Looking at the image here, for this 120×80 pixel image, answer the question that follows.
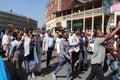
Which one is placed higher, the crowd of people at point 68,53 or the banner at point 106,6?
the banner at point 106,6

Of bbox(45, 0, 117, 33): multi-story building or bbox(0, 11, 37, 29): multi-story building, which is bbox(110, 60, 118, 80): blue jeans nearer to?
bbox(45, 0, 117, 33): multi-story building

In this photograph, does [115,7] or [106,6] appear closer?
[115,7]

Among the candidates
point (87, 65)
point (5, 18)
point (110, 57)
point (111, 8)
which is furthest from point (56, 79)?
point (5, 18)

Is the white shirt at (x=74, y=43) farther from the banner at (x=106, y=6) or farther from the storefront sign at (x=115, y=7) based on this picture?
the banner at (x=106, y=6)

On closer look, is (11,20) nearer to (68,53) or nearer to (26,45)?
(26,45)

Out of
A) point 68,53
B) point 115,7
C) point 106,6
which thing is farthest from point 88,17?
point 68,53

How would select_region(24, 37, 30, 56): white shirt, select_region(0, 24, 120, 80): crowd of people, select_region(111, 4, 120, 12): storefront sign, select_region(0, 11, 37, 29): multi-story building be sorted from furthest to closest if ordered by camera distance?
select_region(0, 11, 37, 29): multi-story building, select_region(111, 4, 120, 12): storefront sign, select_region(24, 37, 30, 56): white shirt, select_region(0, 24, 120, 80): crowd of people

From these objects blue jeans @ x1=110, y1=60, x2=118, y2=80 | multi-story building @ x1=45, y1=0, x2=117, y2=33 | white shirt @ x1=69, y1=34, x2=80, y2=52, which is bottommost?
blue jeans @ x1=110, y1=60, x2=118, y2=80

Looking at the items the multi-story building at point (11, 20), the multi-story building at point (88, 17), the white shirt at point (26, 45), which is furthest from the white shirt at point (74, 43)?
the multi-story building at point (11, 20)

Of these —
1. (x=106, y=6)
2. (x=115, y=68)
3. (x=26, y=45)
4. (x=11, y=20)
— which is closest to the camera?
(x=115, y=68)

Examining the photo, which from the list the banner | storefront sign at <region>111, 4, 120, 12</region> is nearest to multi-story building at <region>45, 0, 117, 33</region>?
the banner

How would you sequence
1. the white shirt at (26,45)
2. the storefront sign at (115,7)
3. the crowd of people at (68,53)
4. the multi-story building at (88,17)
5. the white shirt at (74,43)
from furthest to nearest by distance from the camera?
1. the multi-story building at (88,17)
2. the storefront sign at (115,7)
3. the white shirt at (74,43)
4. the white shirt at (26,45)
5. the crowd of people at (68,53)

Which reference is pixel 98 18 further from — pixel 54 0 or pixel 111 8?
pixel 54 0

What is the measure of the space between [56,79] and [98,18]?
34.6m
